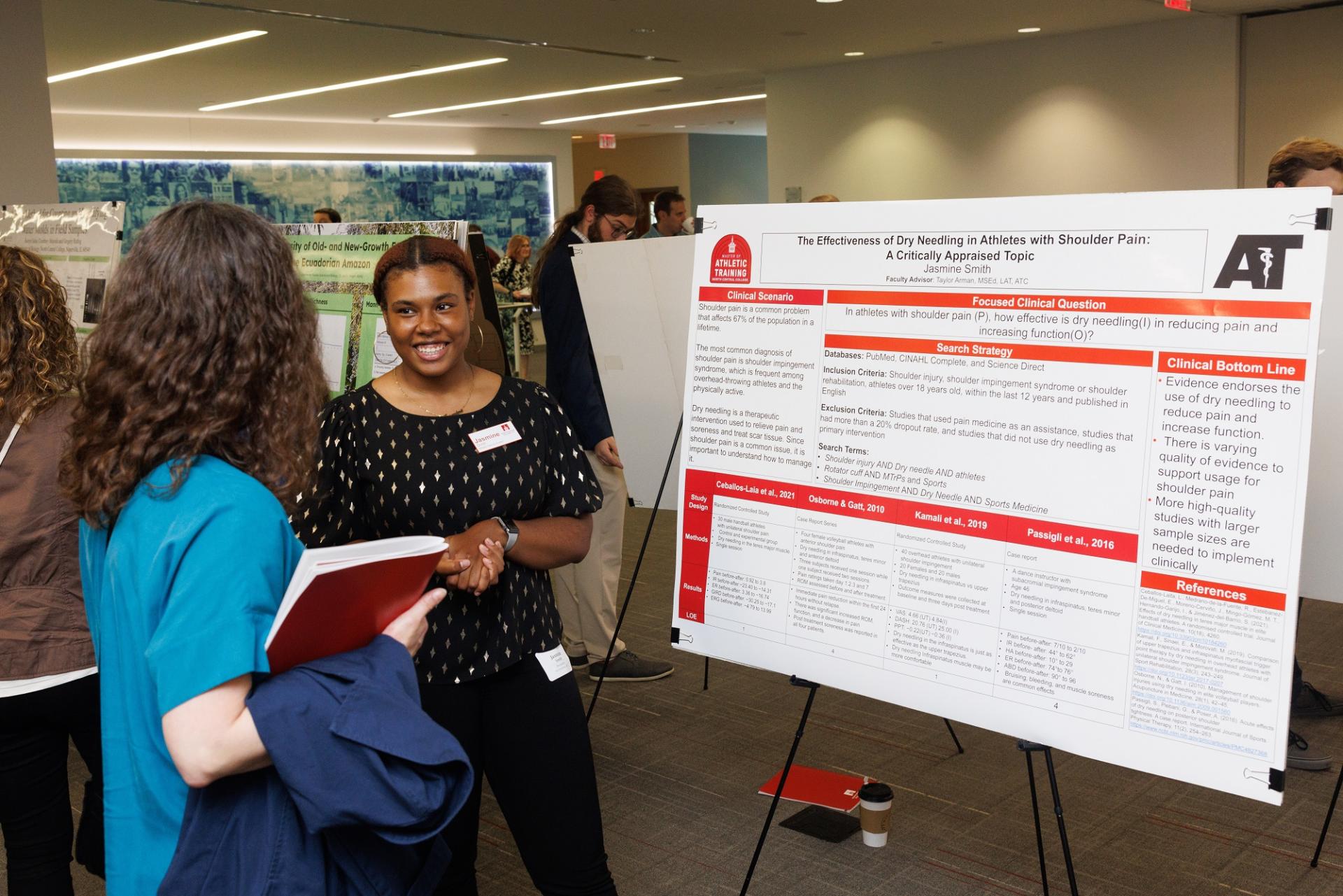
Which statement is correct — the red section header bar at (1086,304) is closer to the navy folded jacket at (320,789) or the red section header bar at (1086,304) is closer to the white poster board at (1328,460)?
the navy folded jacket at (320,789)

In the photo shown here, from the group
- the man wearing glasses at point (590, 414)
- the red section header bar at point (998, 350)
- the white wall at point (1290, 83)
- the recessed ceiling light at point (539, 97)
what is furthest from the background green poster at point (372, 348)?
the recessed ceiling light at point (539, 97)

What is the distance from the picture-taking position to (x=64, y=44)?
8.42 metres

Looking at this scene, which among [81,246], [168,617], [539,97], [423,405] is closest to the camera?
[168,617]

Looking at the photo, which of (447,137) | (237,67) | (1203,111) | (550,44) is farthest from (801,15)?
(447,137)

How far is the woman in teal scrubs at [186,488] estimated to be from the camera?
3.79 feet

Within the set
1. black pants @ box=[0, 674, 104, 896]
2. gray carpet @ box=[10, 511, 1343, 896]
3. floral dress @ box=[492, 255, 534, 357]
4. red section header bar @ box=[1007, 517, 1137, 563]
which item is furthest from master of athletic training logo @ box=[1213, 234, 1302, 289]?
floral dress @ box=[492, 255, 534, 357]

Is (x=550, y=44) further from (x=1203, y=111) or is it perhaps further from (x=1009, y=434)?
(x=1009, y=434)

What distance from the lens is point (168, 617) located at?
115cm

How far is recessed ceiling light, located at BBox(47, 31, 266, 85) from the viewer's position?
8391 millimetres

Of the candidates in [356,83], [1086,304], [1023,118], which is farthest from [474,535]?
[356,83]

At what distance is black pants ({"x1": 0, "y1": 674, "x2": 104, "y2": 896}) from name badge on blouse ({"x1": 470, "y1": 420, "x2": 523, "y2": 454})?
856mm

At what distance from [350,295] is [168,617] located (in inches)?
84.8

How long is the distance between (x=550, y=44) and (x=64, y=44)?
375 centimetres

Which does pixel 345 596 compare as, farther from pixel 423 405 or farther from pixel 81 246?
pixel 81 246
